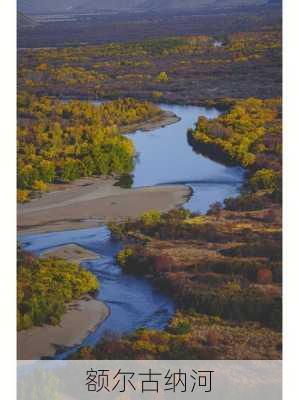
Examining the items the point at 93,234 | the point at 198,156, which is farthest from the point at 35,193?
the point at 198,156

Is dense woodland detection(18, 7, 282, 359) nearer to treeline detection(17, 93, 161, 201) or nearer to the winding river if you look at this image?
treeline detection(17, 93, 161, 201)

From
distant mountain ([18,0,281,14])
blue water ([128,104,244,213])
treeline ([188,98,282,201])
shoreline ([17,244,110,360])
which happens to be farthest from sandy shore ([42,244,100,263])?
distant mountain ([18,0,281,14])

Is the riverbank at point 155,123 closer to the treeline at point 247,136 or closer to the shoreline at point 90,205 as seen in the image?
the treeline at point 247,136

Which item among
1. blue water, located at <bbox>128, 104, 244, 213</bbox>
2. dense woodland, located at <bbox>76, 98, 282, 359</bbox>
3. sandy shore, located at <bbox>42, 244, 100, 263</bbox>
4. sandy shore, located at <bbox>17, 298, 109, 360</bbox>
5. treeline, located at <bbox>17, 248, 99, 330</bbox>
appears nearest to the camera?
dense woodland, located at <bbox>76, 98, 282, 359</bbox>

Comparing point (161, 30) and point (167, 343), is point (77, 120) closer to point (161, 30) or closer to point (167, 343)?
point (161, 30)

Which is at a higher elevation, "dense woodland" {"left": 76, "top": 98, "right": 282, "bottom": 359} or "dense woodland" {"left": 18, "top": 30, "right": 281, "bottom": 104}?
"dense woodland" {"left": 18, "top": 30, "right": 281, "bottom": 104}
